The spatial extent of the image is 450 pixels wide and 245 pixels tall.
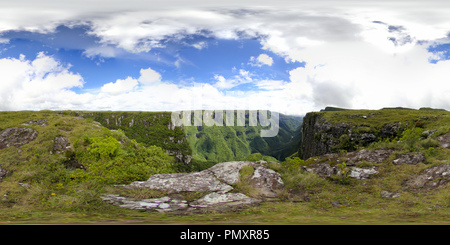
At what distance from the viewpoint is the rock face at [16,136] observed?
14.0 m

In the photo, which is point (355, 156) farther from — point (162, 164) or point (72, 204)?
point (72, 204)

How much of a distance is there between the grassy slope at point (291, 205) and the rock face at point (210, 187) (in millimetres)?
550

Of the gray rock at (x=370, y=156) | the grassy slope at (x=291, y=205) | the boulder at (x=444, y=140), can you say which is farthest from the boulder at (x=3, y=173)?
the boulder at (x=444, y=140)

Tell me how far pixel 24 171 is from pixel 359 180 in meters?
15.8

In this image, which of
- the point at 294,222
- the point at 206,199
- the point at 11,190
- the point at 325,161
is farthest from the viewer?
the point at 325,161

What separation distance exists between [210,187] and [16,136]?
14.3 metres

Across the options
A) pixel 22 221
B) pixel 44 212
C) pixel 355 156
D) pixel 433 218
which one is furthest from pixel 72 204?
pixel 355 156

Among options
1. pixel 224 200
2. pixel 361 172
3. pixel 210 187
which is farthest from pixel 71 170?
pixel 361 172

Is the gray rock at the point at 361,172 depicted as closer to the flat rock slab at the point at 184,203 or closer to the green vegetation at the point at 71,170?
the flat rock slab at the point at 184,203

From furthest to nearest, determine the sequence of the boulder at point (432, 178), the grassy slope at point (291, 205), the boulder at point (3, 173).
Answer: the boulder at point (3, 173) < the boulder at point (432, 178) < the grassy slope at point (291, 205)

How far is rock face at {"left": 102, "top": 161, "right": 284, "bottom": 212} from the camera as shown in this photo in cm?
774

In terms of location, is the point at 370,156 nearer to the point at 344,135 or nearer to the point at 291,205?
the point at 291,205

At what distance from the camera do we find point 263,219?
21.3ft

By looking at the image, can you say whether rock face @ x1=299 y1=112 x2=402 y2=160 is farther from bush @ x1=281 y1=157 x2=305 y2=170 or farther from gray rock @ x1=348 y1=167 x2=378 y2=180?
bush @ x1=281 y1=157 x2=305 y2=170
